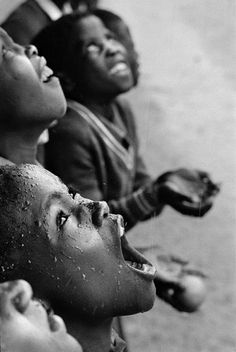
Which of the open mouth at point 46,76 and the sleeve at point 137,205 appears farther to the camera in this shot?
the sleeve at point 137,205

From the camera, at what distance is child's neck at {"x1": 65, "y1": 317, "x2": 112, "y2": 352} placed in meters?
1.05

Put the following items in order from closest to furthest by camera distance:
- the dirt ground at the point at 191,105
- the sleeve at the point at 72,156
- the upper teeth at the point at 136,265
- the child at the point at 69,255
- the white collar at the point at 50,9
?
the child at the point at 69,255 → the upper teeth at the point at 136,265 → the sleeve at the point at 72,156 → the white collar at the point at 50,9 → the dirt ground at the point at 191,105

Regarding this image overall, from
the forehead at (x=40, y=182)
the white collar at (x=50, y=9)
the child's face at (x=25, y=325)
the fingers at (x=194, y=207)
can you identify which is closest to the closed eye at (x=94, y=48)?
the white collar at (x=50, y=9)

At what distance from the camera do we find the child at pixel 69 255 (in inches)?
40.1

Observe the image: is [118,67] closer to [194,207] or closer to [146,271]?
[194,207]

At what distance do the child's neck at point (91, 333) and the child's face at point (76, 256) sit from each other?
0.07 ft

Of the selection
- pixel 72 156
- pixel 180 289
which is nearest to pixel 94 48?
pixel 72 156

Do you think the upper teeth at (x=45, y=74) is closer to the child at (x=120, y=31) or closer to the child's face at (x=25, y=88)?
the child's face at (x=25, y=88)

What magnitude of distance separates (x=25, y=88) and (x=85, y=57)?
618 mm

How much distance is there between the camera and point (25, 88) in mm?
1217

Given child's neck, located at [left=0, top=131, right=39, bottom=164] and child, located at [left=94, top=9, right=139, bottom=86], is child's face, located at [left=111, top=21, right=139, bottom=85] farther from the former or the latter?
child's neck, located at [left=0, top=131, right=39, bottom=164]

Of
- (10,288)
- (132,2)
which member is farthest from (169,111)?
(10,288)

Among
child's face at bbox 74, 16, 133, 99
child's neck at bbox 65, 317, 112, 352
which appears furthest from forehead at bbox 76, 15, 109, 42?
child's neck at bbox 65, 317, 112, 352

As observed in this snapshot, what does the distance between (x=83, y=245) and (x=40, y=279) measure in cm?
7
